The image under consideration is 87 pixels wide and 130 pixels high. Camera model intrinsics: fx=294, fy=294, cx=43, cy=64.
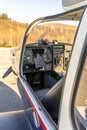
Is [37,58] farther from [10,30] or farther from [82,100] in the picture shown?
[10,30]

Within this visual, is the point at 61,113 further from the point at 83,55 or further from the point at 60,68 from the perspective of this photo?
the point at 60,68

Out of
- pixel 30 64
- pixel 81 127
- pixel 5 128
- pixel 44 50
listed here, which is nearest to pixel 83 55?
pixel 81 127

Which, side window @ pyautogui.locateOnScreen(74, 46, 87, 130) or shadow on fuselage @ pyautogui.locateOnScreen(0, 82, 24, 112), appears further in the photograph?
shadow on fuselage @ pyautogui.locateOnScreen(0, 82, 24, 112)

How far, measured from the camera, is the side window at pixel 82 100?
1.40m

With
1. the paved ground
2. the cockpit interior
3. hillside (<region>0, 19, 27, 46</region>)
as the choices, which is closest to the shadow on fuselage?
the paved ground

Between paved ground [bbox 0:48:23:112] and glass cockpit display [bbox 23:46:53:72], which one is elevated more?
glass cockpit display [bbox 23:46:53:72]

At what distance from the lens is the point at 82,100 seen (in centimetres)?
148

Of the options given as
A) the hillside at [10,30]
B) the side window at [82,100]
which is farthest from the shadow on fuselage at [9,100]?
the hillside at [10,30]

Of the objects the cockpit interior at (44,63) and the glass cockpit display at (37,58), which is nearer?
the cockpit interior at (44,63)

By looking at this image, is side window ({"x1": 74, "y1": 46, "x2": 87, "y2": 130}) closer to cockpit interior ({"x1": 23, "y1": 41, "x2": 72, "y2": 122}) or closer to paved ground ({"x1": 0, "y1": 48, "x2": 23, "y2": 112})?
cockpit interior ({"x1": 23, "y1": 41, "x2": 72, "y2": 122})

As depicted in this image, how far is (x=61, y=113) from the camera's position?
1.53 metres

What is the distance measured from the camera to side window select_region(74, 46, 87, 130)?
4.58 feet

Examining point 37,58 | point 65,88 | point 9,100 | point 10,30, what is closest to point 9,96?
point 9,100

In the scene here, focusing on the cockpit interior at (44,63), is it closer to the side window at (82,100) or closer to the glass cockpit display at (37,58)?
the glass cockpit display at (37,58)
